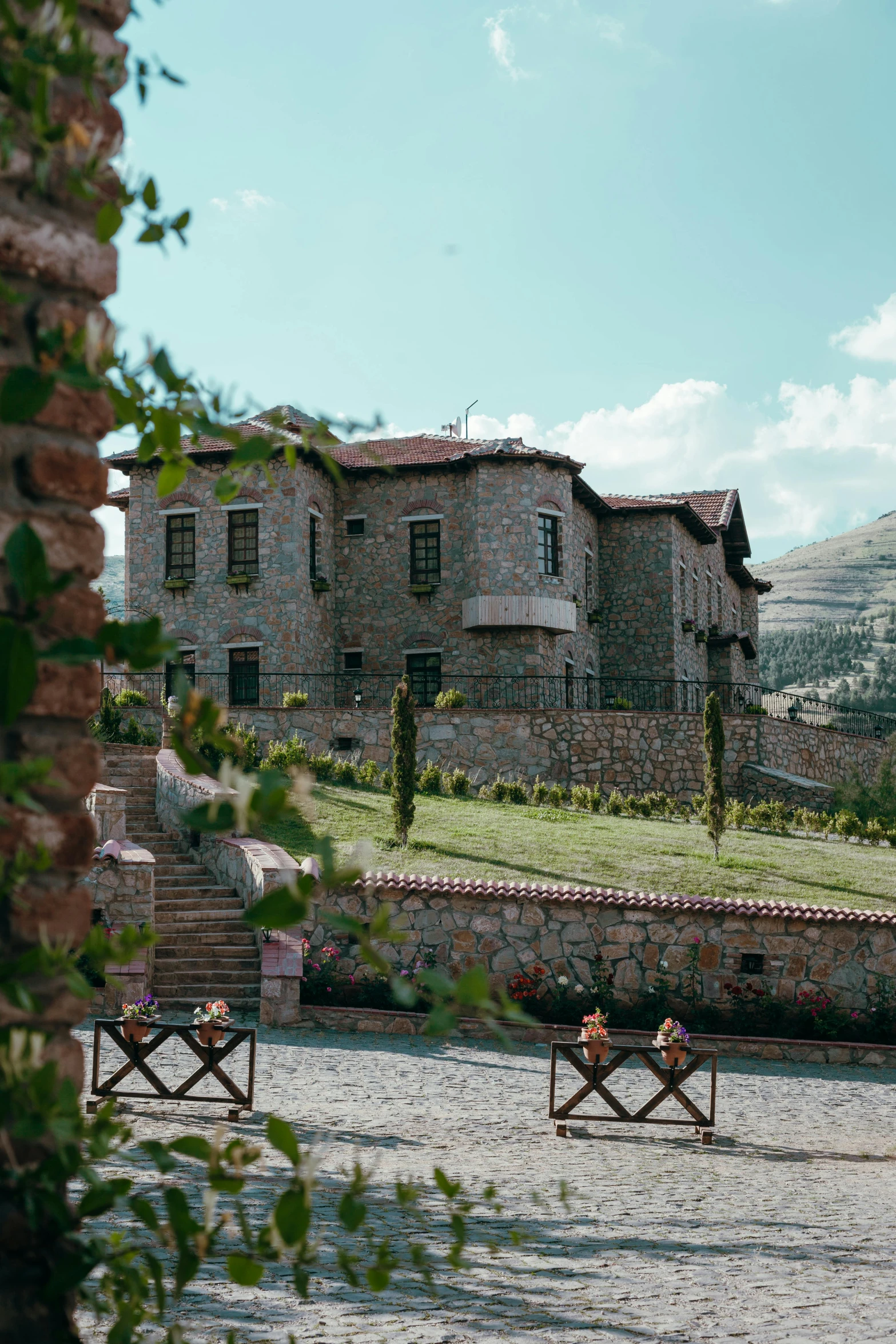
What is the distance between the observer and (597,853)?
58.1 feet

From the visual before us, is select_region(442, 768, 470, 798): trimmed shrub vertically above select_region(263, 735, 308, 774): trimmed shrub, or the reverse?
select_region(263, 735, 308, 774): trimmed shrub

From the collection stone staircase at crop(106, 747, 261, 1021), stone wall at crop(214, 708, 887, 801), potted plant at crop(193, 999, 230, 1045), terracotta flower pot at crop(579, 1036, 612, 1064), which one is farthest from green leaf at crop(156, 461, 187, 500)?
stone wall at crop(214, 708, 887, 801)

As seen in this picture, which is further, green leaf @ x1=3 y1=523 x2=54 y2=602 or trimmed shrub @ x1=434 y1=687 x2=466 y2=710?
trimmed shrub @ x1=434 y1=687 x2=466 y2=710

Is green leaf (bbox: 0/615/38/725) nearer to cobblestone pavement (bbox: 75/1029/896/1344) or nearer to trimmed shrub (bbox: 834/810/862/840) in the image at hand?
cobblestone pavement (bbox: 75/1029/896/1344)

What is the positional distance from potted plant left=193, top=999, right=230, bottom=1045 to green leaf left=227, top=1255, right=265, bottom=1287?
7.51 metres

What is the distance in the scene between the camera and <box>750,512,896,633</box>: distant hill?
11725cm

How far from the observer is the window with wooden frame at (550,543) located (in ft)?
91.6

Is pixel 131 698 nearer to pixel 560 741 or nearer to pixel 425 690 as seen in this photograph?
pixel 425 690

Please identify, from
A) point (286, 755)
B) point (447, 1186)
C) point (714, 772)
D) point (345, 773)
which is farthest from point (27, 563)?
point (345, 773)

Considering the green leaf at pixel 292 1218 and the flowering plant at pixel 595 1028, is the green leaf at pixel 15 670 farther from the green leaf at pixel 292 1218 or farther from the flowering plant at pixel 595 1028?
the flowering plant at pixel 595 1028

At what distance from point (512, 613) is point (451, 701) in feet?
11.7

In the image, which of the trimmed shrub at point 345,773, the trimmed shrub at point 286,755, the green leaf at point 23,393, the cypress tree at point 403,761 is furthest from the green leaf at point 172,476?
the trimmed shrub at point 345,773

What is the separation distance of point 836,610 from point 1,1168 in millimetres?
122857

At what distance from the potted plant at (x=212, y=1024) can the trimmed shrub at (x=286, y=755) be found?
459 inches
